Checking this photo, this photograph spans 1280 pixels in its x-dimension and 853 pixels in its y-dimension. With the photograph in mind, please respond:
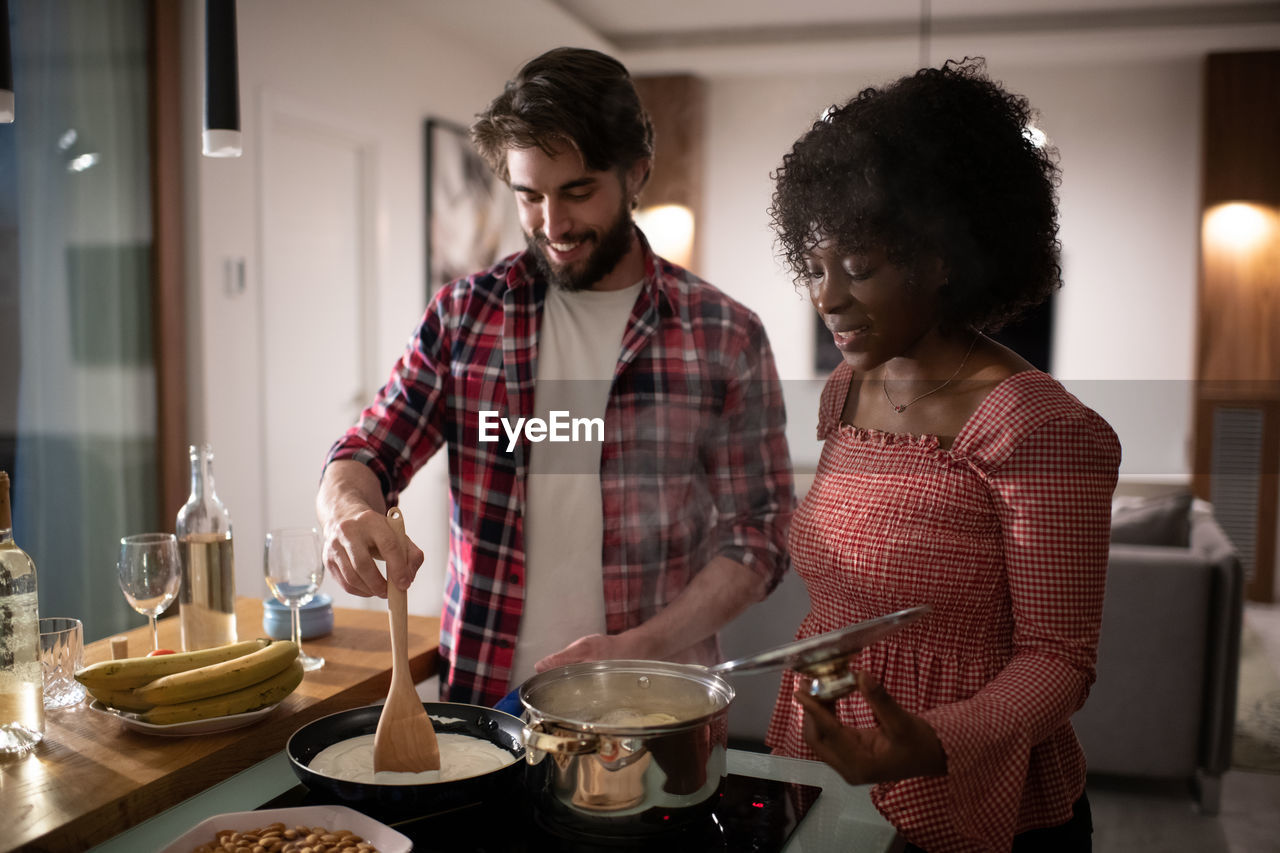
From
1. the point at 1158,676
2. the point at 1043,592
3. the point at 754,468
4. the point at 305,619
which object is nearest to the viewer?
the point at 1043,592

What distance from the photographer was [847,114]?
73 centimetres

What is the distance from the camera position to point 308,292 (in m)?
2.51

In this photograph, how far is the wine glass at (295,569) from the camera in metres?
1.03

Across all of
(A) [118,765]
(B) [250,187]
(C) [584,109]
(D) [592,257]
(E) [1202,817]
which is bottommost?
(E) [1202,817]

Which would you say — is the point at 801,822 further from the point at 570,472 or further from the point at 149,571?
the point at 149,571

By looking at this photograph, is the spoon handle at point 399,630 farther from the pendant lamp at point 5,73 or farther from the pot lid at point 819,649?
the pendant lamp at point 5,73

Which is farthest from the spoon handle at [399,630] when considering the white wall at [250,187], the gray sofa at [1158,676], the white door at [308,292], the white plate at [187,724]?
the white door at [308,292]

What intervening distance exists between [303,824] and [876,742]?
34 centimetres

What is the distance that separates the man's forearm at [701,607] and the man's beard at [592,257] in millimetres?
273

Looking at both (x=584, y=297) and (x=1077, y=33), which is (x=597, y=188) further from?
(x=1077, y=33)

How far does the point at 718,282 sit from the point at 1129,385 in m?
0.31

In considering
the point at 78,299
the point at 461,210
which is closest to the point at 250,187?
the point at 78,299

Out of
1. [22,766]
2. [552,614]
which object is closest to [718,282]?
[552,614]

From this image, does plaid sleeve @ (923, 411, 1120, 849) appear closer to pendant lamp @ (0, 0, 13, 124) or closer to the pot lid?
the pot lid
